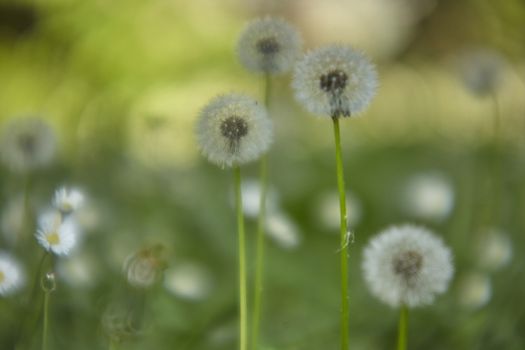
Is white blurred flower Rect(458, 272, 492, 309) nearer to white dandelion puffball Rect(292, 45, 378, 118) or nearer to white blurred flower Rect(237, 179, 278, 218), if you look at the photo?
white blurred flower Rect(237, 179, 278, 218)

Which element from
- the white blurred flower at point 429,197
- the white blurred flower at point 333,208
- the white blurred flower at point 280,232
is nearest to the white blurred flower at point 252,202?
the white blurred flower at point 280,232

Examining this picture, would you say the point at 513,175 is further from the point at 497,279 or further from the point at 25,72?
the point at 25,72

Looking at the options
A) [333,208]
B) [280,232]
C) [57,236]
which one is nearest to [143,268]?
[57,236]

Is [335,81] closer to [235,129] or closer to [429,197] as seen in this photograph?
[235,129]

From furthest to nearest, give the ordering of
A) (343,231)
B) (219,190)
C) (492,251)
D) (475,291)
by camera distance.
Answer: (219,190)
(492,251)
(475,291)
(343,231)

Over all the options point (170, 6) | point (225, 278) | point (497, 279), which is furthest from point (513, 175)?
point (170, 6)

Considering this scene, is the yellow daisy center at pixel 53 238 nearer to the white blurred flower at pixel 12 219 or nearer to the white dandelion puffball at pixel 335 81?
the white dandelion puffball at pixel 335 81

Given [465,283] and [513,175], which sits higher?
[513,175]
